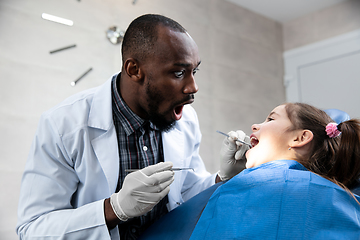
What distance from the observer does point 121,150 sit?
5.25 feet

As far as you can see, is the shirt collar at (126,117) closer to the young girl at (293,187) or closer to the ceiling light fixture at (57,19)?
the young girl at (293,187)

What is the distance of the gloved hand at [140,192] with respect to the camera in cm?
132

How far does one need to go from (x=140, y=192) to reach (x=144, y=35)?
26.0 inches

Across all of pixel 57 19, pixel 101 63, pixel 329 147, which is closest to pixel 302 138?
pixel 329 147

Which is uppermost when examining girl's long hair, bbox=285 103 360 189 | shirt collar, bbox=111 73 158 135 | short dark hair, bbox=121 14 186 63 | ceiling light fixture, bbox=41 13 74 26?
ceiling light fixture, bbox=41 13 74 26

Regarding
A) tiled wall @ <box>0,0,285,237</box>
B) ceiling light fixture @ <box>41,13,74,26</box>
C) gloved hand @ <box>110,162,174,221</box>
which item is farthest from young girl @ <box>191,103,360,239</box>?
ceiling light fixture @ <box>41,13,74,26</box>

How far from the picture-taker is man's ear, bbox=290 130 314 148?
1.43 metres

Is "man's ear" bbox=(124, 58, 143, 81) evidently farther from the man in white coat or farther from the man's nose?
the man's nose

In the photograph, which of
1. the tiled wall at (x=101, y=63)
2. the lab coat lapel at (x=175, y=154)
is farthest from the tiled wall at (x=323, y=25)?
the lab coat lapel at (x=175, y=154)

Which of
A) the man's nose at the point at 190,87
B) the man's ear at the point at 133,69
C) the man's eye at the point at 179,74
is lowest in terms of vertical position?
the man's nose at the point at 190,87

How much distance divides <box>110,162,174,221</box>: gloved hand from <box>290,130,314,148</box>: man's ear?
508 millimetres

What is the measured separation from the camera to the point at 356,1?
3596mm

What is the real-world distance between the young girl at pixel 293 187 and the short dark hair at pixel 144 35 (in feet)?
1.88

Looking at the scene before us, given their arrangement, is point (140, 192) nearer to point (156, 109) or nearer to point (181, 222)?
point (181, 222)
